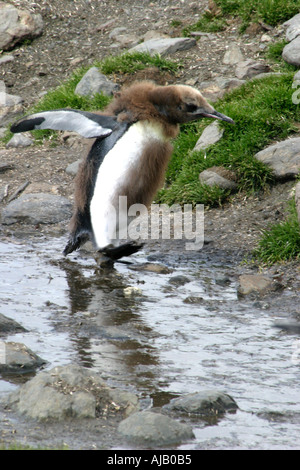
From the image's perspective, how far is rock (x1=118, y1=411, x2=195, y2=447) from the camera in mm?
2852

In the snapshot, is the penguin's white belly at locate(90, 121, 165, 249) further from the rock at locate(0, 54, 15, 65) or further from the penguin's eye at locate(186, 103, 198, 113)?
the rock at locate(0, 54, 15, 65)

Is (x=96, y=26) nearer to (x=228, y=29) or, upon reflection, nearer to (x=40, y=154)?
(x=228, y=29)

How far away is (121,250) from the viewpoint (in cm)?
545

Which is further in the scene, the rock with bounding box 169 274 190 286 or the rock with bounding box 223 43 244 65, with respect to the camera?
the rock with bounding box 223 43 244 65

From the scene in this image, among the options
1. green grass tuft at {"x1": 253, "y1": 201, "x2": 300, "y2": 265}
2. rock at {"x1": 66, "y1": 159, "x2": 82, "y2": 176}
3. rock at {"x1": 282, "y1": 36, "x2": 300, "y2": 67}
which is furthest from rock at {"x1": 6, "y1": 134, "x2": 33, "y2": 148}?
green grass tuft at {"x1": 253, "y1": 201, "x2": 300, "y2": 265}

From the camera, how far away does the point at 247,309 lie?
4719 millimetres

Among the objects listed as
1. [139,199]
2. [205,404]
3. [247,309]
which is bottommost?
[247,309]

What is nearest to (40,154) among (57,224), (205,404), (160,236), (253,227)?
(57,224)

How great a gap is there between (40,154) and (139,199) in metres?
3.15

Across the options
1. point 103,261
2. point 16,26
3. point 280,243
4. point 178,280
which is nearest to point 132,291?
point 178,280

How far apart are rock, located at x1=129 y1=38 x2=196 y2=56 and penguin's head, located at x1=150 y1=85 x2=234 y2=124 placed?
3.54 metres

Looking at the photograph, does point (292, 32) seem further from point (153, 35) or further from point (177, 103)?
point (177, 103)

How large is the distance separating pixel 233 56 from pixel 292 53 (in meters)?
0.95

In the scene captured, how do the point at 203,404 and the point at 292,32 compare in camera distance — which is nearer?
the point at 203,404
